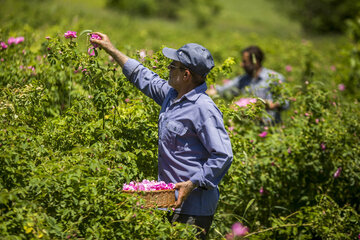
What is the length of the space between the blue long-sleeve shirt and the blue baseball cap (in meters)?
0.13

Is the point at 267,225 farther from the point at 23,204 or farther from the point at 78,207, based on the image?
the point at 23,204

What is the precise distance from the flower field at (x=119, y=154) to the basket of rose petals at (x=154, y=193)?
4cm

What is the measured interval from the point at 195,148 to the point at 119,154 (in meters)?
0.46

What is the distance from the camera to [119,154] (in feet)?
8.23

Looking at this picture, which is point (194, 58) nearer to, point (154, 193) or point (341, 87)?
point (154, 193)

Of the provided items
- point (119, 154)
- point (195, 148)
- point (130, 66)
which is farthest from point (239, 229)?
point (130, 66)

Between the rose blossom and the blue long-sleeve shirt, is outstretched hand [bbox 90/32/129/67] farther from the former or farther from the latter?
the rose blossom

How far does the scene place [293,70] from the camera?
9.88 m

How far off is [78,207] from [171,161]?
626 mm

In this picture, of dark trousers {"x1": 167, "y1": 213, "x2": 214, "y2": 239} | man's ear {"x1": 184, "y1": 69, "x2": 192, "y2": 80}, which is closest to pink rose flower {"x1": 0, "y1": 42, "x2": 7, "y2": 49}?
man's ear {"x1": 184, "y1": 69, "x2": 192, "y2": 80}

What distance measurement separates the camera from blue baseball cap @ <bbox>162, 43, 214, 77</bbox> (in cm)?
255

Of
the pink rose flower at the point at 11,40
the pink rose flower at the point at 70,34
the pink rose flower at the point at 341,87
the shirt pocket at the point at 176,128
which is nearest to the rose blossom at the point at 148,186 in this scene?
the shirt pocket at the point at 176,128

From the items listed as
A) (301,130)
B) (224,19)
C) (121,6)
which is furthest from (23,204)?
(224,19)

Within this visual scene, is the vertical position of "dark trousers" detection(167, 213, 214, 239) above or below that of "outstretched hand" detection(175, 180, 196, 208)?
below
